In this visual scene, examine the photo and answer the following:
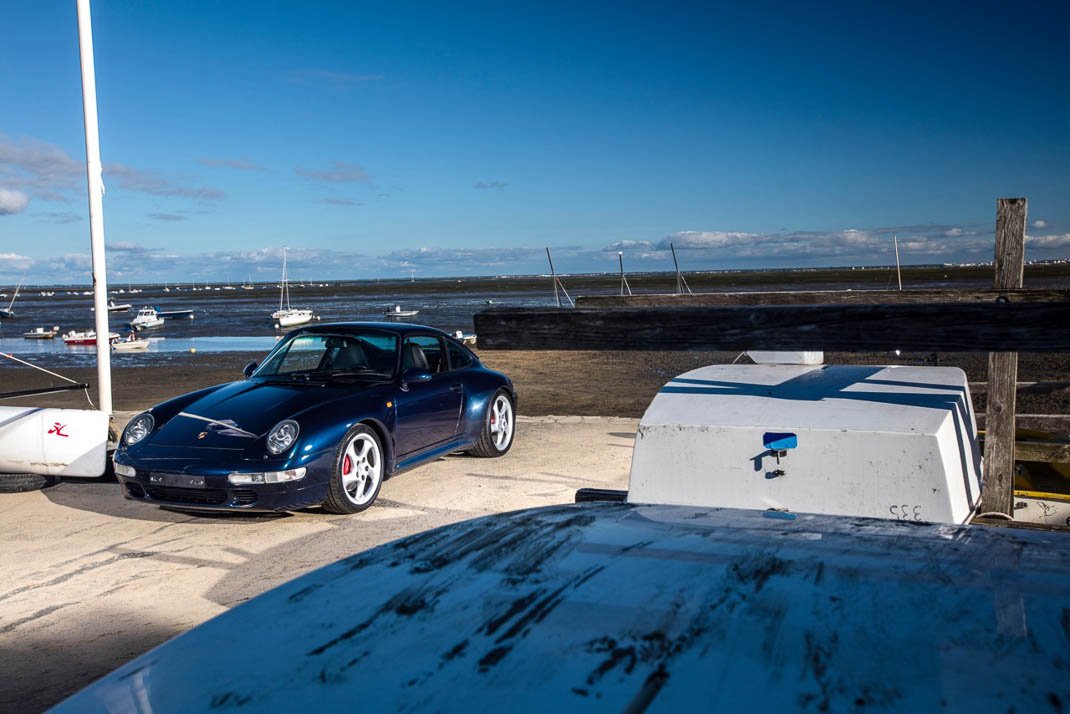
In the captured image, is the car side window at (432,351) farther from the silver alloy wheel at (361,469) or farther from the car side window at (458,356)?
the silver alloy wheel at (361,469)

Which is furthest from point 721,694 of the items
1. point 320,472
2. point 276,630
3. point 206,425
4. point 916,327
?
point 206,425

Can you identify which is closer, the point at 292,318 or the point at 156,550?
the point at 156,550

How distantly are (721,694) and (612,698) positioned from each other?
0.15 m

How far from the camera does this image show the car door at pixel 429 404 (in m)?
8.16

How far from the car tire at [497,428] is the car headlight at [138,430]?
128 inches

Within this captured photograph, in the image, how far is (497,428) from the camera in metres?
9.75

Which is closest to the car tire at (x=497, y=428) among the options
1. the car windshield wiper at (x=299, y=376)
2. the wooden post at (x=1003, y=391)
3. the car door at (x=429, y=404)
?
the car door at (x=429, y=404)

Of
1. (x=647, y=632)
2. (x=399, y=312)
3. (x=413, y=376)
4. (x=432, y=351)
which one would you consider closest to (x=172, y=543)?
(x=413, y=376)

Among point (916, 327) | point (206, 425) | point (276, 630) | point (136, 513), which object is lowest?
point (136, 513)

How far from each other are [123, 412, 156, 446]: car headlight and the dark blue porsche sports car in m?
0.01

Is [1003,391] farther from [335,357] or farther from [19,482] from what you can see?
[19,482]

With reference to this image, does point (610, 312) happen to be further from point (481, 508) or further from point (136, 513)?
point (136, 513)

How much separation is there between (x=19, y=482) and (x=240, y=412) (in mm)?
2801

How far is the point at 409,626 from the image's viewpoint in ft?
4.99
